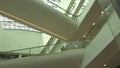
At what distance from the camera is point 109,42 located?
8.52m

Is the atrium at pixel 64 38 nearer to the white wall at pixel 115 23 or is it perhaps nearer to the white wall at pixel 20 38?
the white wall at pixel 115 23

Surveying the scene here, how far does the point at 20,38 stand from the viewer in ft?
79.7

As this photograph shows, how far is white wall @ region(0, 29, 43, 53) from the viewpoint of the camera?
2253cm

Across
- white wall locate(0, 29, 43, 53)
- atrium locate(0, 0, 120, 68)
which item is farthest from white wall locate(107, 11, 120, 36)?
white wall locate(0, 29, 43, 53)

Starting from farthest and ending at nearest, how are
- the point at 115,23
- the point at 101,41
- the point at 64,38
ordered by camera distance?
the point at 64,38
the point at 101,41
the point at 115,23

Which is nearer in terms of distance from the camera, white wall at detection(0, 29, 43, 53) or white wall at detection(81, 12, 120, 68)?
white wall at detection(81, 12, 120, 68)

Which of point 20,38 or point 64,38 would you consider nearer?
point 64,38

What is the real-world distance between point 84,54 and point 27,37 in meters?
14.0

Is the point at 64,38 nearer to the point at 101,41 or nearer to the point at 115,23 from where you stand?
the point at 101,41

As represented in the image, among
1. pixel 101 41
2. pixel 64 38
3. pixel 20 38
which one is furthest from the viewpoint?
pixel 20 38

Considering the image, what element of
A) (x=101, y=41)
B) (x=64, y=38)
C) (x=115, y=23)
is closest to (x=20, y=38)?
(x=64, y=38)

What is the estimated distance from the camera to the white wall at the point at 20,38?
22.5 m

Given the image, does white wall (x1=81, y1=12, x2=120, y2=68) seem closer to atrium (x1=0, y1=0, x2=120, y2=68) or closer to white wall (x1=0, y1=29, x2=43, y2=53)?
atrium (x1=0, y1=0, x2=120, y2=68)

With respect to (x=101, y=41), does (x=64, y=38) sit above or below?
below
